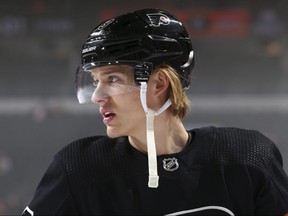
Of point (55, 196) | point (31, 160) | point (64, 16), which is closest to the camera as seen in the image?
point (55, 196)

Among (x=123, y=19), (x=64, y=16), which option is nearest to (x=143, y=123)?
(x=123, y=19)

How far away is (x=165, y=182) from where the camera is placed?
3.11ft

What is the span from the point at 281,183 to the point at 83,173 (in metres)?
0.34

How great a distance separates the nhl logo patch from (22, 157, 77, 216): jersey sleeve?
16 centimetres

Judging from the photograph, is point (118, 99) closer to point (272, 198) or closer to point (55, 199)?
point (55, 199)

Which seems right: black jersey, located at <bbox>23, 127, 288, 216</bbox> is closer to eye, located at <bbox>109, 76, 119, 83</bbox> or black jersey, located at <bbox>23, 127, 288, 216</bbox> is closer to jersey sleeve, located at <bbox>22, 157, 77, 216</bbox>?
jersey sleeve, located at <bbox>22, 157, 77, 216</bbox>

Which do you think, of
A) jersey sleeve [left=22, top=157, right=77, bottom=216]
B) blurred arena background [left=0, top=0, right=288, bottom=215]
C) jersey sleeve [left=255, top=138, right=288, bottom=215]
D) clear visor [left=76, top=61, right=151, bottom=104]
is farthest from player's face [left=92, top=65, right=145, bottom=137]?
blurred arena background [left=0, top=0, right=288, bottom=215]

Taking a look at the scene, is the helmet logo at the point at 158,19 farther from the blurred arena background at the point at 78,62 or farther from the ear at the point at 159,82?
the blurred arena background at the point at 78,62

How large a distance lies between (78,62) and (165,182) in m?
1.46

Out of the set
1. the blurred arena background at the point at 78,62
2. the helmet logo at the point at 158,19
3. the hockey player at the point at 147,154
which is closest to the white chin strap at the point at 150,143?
the hockey player at the point at 147,154

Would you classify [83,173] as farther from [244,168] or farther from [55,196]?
[244,168]

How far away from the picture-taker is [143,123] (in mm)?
949

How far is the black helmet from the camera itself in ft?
3.04

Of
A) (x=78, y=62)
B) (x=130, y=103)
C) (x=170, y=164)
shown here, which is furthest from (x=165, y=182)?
(x=78, y=62)
